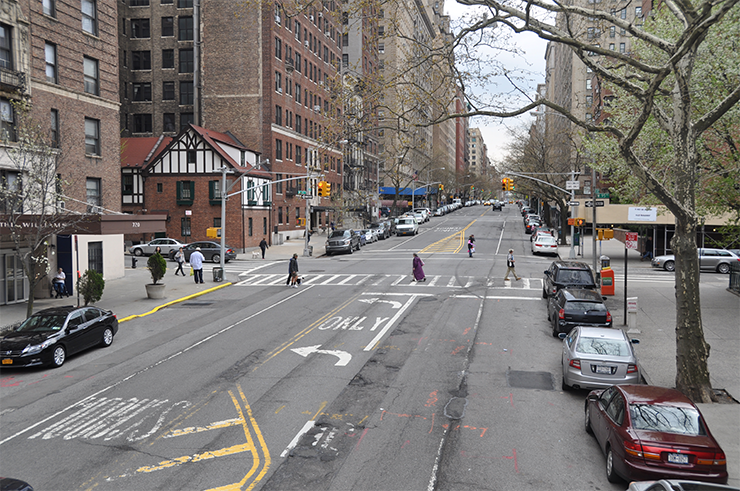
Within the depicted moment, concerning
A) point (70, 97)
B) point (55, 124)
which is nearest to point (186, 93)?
point (70, 97)

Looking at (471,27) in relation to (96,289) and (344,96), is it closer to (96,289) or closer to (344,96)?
(344,96)

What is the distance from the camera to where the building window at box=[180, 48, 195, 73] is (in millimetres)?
57406

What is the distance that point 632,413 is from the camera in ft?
27.9

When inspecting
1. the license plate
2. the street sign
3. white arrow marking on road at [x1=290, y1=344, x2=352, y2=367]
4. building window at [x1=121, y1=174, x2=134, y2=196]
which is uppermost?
building window at [x1=121, y1=174, x2=134, y2=196]

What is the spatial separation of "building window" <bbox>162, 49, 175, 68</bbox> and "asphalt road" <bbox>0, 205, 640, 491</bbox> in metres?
43.7

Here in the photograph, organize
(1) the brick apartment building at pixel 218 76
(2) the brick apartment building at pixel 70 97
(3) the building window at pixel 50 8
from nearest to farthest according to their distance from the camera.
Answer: (2) the brick apartment building at pixel 70 97
(3) the building window at pixel 50 8
(1) the brick apartment building at pixel 218 76

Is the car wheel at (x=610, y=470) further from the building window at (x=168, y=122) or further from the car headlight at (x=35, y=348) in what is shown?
the building window at (x=168, y=122)

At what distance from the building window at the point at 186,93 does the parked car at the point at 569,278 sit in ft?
151

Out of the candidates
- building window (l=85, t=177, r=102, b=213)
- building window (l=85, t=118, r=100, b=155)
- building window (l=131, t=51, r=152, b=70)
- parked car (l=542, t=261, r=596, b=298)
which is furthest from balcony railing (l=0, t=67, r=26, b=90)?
building window (l=131, t=51, r=152, b=70)

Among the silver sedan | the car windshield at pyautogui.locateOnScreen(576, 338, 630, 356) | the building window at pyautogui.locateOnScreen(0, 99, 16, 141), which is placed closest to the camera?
the silver sedan

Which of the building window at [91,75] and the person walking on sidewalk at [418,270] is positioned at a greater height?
the building window at [91,75]

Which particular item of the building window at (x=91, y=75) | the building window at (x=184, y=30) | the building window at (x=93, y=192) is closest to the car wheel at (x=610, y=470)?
the building window at (x=93, y=192)

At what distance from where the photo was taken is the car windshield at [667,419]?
26.9 ft

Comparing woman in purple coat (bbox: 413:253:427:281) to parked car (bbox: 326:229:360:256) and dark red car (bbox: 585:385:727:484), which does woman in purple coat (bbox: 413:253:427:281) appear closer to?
parked car (bbox: 326:229:360:256)
